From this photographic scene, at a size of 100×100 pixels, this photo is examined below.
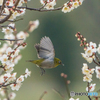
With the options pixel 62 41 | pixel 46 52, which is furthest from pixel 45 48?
pixel 62 41

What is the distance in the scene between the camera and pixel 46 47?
139 centimetres

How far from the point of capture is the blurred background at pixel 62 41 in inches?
414

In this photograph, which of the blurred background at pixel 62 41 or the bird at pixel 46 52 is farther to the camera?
the blurred background at pixel 62 41

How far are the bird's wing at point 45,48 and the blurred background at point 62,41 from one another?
8.79 meters

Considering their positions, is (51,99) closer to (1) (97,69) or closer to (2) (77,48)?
(2) (77,48)

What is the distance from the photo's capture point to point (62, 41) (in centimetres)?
1083

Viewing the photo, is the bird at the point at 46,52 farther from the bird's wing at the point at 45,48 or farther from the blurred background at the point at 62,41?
→ the blurred background at the point at 62,41

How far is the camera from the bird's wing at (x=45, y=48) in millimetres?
1364

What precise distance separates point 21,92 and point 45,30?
3354mm

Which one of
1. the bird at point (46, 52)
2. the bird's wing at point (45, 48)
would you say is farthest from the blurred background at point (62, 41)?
the bird's wing at point (45, 48)

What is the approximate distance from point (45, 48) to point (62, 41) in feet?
31.0

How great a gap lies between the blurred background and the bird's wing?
8.79 meters

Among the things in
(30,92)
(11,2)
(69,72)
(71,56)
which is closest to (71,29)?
(71,56)

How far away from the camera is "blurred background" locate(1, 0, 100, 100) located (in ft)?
34.5
